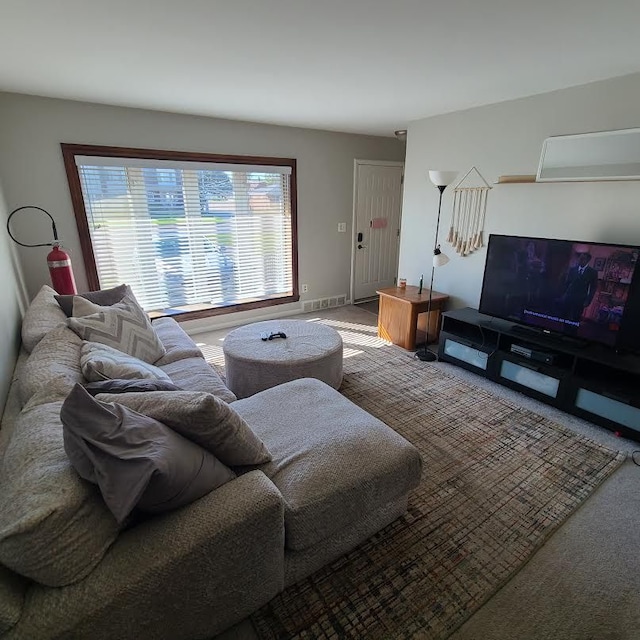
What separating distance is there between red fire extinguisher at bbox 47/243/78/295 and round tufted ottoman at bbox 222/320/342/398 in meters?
1.41

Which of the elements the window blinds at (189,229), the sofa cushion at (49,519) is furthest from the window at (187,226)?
the sofa cushion at (49,519)

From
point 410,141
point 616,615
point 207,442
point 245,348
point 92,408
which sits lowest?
point 616,615

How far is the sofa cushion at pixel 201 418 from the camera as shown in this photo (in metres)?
1.18

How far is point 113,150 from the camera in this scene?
328 centimetres

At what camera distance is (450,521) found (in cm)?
173

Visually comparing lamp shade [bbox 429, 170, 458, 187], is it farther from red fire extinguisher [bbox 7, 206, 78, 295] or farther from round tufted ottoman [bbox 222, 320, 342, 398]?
red fire extinguisher [bbox 7, 206, 78, 295]

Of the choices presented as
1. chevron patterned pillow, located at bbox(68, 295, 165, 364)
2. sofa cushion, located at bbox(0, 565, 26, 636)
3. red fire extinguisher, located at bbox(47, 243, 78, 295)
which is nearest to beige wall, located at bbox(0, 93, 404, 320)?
red fire extinguisher, located at bbox(47, 243, 78, 295)

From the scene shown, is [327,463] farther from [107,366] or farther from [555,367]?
[555,367]

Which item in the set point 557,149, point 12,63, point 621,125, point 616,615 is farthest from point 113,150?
point 616,615

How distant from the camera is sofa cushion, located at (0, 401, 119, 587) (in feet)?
2.79

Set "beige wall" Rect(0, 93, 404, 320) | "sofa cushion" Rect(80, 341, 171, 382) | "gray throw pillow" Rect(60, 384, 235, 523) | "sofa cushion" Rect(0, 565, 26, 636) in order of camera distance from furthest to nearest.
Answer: "beige wall" Rect(0, 93, 404, 320)
"sofa cushion" Rect(80, 341, 171, 382)
"gray throw pillow" Rect(60, 384, 235, 523)
"sofa cushion" Rect(0, 565, 26, 636)

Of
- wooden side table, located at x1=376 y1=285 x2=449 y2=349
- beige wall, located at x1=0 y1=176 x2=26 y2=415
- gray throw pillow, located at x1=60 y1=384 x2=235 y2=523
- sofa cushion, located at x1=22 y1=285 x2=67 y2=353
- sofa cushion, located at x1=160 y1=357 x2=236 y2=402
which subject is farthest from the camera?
wooden side table, located at x1=376 y1=285 x2=449 y2=349

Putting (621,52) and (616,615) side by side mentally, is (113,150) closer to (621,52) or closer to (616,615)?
(621,52)

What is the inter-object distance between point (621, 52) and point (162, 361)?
10.9 ft
